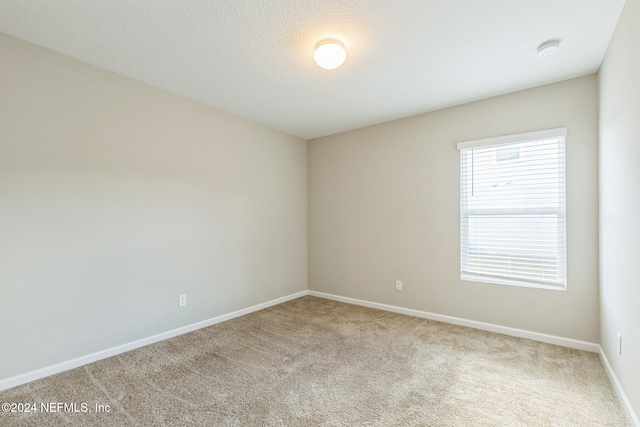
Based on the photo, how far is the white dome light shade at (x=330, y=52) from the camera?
204 cm

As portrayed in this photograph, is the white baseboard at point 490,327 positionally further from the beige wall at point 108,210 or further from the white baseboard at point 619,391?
the beige wall at point 108,210

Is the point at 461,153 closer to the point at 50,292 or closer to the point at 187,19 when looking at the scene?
the point at 187,19

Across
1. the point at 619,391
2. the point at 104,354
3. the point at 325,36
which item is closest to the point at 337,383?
the point at 619,391

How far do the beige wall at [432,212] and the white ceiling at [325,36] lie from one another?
1.11 feet

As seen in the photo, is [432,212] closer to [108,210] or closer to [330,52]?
[330,52]

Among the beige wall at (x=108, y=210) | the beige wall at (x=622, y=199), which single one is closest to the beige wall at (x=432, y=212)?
the beige wall at (x=622, y=199)

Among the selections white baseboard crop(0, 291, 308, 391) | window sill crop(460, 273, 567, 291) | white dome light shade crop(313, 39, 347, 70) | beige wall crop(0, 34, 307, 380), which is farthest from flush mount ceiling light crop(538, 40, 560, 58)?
white baseboard crop(0, 291, 308, 391)

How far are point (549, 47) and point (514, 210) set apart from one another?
1.47m

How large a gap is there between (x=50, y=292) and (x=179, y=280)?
3.29 ft

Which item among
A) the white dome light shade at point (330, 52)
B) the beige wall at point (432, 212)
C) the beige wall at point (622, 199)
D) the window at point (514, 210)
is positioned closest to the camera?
the beige wall at point (622, 199)

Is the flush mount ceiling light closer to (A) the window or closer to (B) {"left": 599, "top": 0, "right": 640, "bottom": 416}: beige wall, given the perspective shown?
(B) {"left": 599, "top": 0, "right": 640, "bottom": 416}: beige wall

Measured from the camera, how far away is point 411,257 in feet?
11.8

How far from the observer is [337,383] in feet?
6.88

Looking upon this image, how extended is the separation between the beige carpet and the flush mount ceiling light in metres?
2.46
